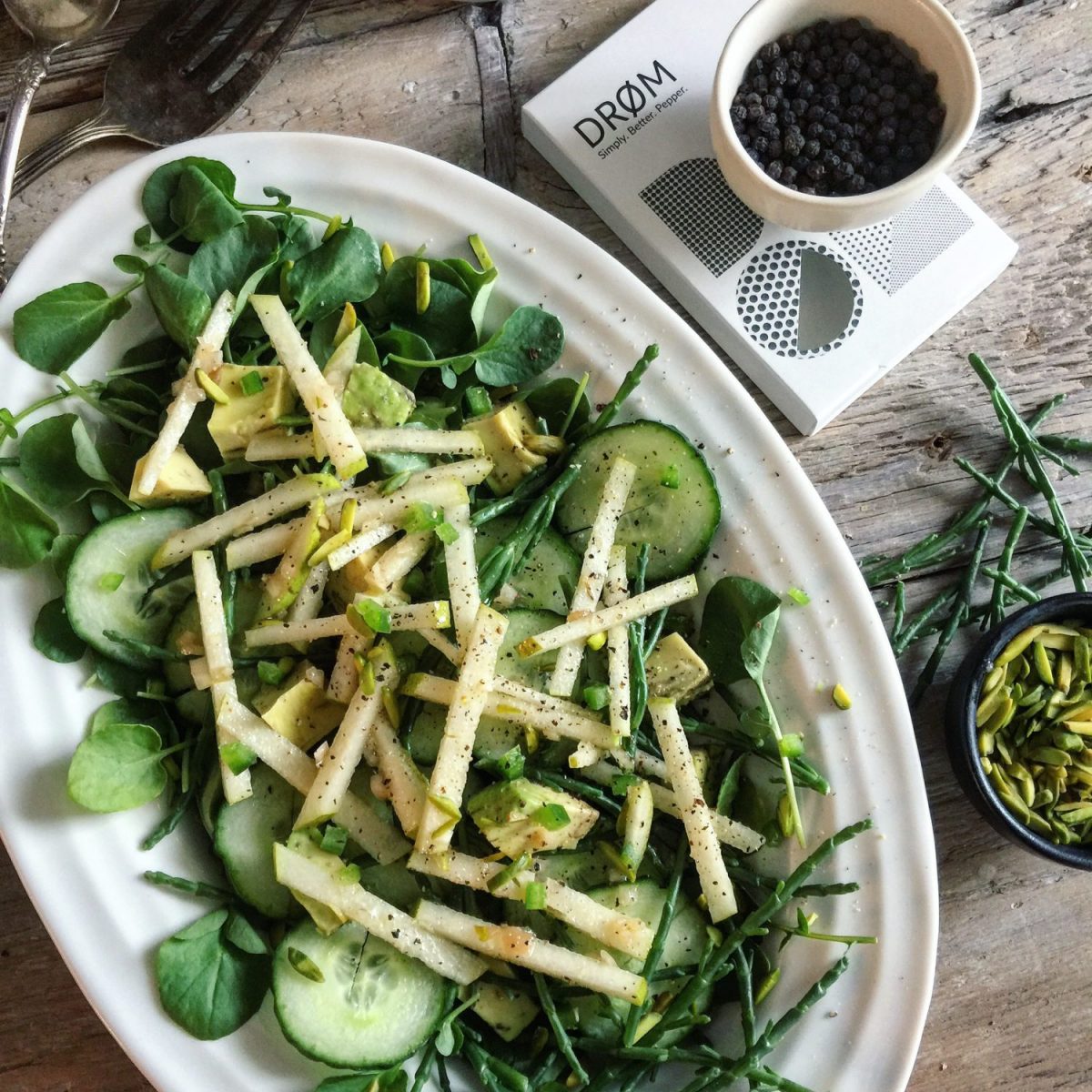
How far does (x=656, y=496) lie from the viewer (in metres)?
1.32

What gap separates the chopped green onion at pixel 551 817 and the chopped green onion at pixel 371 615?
0.27 metres

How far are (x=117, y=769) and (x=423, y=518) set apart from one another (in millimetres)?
454

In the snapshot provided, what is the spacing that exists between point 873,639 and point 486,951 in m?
0.62

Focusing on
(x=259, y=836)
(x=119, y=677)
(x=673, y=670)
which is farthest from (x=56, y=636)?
(x=673, y=670)

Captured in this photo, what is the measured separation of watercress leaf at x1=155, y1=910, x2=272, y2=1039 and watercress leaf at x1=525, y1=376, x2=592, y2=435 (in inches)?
29.3

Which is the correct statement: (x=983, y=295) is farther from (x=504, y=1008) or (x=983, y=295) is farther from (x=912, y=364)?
(x=504, y=1008)

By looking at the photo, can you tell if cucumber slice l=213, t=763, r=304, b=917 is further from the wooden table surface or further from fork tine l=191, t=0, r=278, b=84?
fork tine l=191, t=0, r=278, b=84

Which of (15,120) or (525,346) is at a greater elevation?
(15,120)

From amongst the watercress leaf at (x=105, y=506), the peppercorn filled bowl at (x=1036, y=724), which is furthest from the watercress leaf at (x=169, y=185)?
the peppercorn filled bowl at (x=1036, y=724)

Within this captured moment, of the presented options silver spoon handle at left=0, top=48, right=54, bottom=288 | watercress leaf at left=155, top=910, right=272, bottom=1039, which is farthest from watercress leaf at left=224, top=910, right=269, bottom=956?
silver spoon handle at left=0, top=48, right=54, bottom=288

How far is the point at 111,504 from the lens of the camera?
1.26m

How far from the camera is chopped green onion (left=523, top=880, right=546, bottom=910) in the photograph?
1.15 metres

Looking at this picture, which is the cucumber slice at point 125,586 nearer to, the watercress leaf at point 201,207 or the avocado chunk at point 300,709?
the avocado chunk at point 300,709

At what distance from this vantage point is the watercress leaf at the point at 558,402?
1338 millimetres
